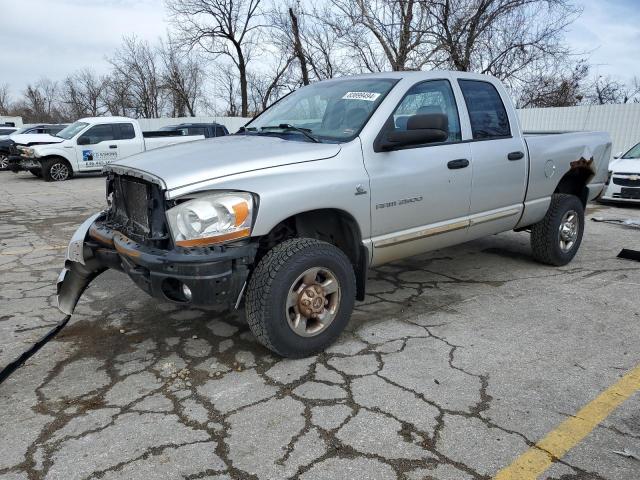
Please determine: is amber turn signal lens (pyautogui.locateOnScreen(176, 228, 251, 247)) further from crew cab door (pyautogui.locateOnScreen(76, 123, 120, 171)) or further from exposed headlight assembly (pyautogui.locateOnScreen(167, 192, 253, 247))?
crew cab door (pyautogui.locateOnScreen(76, 123, 120, 171))

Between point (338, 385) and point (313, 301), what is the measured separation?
0.55m

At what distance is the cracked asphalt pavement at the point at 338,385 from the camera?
7.94ft

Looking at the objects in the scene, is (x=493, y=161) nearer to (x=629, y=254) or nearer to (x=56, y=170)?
(x=629, y=254)

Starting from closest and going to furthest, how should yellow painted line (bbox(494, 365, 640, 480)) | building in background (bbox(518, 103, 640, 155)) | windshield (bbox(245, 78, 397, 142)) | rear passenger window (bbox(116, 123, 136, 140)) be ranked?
yellow painted line (bbox(494, 365, 640, 480)), windshield (bbox(245, 78, 397, 142)), rear passenger window (bbox(116, 123, 136, 140)), building in background (bbox(518, 103, 640, 155))

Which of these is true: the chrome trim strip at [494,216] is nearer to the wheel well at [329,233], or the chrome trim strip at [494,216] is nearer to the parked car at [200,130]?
the wheel well at [329,233]

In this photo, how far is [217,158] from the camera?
3.27 metres

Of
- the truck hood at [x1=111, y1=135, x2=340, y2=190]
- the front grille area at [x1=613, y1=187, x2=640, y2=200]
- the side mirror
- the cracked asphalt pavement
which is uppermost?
the side mirror

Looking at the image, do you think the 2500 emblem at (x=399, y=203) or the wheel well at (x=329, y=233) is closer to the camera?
the wheel well at (x=329, y=233)

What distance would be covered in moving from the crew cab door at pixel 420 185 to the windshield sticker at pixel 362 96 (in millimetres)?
197

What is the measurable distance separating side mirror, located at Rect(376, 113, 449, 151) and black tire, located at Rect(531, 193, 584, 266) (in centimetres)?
226

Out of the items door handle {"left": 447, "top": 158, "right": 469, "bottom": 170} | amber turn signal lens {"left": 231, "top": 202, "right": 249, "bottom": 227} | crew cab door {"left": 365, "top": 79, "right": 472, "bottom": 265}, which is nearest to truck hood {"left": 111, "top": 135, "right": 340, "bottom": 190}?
amber turn signal lens {"left": 231, "top": 202, "right": 249, "bottom": 227}

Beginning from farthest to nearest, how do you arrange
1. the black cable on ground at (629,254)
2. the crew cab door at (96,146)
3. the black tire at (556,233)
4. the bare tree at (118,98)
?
the bare tree at (118,98)
the crew cab door at (96,146)
the black cable on ground at (629,254)
the black tire at (556,233)

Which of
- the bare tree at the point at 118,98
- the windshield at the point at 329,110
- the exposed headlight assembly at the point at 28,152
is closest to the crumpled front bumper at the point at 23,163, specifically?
the exposed headlight assembly at the point at 28,152

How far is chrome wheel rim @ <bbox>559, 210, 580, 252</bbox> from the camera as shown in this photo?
17.8 feet
